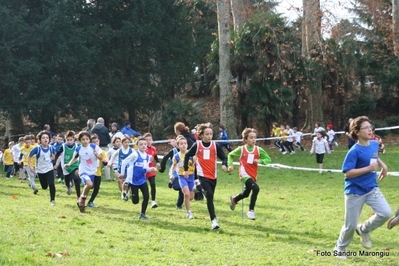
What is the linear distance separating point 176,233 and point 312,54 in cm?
2655

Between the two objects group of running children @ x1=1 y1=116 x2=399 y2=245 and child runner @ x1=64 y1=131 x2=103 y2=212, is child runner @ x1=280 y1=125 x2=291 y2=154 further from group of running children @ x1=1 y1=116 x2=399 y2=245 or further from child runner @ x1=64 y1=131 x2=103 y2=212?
child runner @ x1=64 y1=131 x2=103 y2=212

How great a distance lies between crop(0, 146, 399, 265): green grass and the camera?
300 inches

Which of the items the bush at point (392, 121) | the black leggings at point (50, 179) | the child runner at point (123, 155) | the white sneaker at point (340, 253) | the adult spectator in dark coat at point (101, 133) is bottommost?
the white sneaker at point (340, 253)

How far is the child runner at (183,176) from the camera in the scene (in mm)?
11781

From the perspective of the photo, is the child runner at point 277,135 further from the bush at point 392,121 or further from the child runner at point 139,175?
the child runner at point 139,175

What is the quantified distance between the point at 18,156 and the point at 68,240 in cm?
1403

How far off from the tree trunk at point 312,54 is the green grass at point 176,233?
16.6 metres

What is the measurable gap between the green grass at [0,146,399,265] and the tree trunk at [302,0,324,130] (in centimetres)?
1657

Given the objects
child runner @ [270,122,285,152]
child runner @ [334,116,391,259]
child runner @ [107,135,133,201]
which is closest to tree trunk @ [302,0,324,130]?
child runner @ [270,122,285,152]


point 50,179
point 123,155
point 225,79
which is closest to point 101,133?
point 123,155

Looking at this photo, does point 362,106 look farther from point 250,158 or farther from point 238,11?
point 250,158

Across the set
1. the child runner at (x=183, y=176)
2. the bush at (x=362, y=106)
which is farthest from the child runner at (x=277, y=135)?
the child runner at (x=183, y=176)

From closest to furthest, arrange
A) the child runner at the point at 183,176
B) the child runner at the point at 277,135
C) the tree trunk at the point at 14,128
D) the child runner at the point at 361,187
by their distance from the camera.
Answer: the child runner at the point at 361,187
the child runner at the point at 183,176
the child runner at the point at 277,135
the tree trunk at the point at 14,128

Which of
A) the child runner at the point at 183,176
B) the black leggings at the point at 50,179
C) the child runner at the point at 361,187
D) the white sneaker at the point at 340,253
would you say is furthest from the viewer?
the black leggings at the point at 50,179
